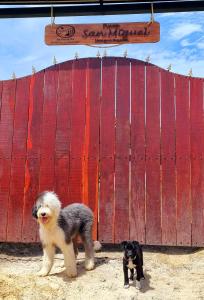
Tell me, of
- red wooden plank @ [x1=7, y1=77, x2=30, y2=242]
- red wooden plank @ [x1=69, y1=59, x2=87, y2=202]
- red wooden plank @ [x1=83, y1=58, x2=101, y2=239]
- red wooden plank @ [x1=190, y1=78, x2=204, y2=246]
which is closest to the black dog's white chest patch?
red wooden plank @ [x1=83, y1=58, x2=101, y2=239]

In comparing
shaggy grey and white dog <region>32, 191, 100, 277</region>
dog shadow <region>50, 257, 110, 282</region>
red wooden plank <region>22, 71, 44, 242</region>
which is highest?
red wooden plank <region>22, 71, 44, 242</region>

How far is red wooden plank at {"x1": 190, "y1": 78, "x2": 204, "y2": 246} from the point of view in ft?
23.0

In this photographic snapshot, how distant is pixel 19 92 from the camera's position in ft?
25.0

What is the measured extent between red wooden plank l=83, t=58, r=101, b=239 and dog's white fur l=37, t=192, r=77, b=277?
1.22 meters

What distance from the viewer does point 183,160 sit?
23.6 ft

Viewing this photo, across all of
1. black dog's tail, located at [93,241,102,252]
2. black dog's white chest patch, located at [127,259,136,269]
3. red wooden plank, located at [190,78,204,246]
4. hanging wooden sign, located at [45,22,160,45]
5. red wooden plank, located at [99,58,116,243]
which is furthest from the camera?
hanging wooden sign, located at [45,22,160,45]

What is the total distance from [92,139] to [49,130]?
81cm

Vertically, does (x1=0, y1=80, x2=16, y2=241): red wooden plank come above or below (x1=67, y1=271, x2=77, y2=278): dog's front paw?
above

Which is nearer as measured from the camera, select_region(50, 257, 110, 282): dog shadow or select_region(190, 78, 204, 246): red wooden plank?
select_region(50, 257, 110, 282): dog shadow

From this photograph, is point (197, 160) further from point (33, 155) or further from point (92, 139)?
point (33, 155)

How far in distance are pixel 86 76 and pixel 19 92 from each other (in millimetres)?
1285

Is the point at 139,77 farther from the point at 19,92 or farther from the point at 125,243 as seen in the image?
the point at 125,243

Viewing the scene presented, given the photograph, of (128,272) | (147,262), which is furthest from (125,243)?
(147,262)

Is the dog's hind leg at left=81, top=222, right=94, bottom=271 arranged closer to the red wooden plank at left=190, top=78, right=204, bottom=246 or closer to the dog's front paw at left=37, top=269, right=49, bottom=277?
the dog's front paw at left=37, top=269, right=49, bottom=277
